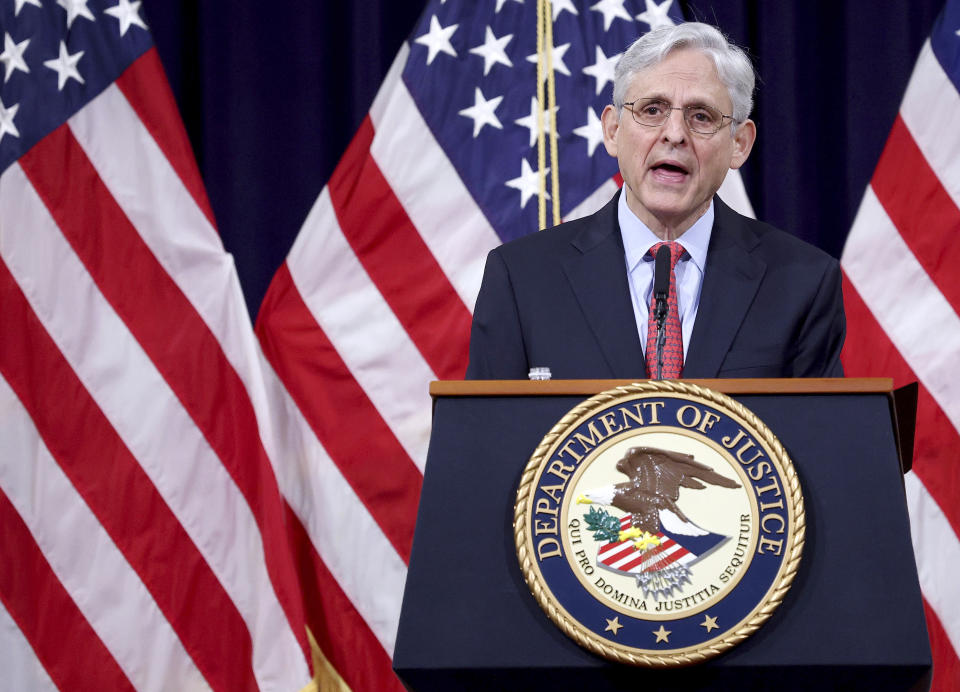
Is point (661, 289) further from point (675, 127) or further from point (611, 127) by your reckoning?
point (611, 127)

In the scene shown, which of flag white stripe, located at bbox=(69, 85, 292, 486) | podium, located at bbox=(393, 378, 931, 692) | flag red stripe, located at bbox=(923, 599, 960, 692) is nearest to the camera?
podium, located at bbox=(393, 378, 931, 692)

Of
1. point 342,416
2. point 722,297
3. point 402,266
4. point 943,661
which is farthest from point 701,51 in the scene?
point 943,661

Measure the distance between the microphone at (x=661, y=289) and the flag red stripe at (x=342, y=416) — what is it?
4.96 ft

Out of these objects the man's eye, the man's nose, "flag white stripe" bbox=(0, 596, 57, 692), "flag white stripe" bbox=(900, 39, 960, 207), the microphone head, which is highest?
"flag white stripe" bbox=(900, 39, 960, 207)

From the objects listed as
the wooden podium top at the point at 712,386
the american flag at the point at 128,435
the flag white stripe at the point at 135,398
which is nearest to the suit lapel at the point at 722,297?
the wooden podium top at the point at 712,386

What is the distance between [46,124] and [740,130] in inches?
75.5

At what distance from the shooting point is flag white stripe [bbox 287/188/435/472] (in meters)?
2.94

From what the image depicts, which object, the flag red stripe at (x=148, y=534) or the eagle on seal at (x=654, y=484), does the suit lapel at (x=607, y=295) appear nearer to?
the eagle on seal at (x=654, y=484)

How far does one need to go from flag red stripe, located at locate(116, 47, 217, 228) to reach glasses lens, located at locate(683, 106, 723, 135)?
61.3 inches

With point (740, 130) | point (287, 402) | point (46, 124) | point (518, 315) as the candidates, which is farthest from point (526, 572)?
point (46, 124)

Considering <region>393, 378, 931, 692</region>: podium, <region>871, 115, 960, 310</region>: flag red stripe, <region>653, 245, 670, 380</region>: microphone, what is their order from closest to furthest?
<region>393, 378, 931, 692</region>: podium → <region>653, 245, 670, 380</region>: microphone → <region>871, 115, 960, 310</region>: flag red stripe

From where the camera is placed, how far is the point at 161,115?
3.08 m

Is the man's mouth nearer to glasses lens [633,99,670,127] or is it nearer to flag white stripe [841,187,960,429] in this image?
glasses lens [633,99,670,127]

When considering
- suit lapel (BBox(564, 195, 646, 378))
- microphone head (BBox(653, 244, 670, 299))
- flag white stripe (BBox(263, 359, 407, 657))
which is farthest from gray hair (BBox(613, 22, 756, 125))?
flag white stripe (BBox(263, 359, 407, 657))
